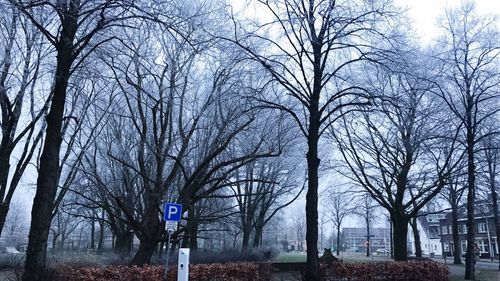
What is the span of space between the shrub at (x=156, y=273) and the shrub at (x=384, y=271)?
269 cm

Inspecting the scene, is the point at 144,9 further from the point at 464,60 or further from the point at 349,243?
the point at 349,243

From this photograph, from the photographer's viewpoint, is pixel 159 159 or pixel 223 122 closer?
pixel 159 159

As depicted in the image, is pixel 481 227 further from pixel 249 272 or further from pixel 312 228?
pixel 312 228

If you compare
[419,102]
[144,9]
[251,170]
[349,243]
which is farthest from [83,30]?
[349,243]

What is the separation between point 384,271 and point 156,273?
31.6ft

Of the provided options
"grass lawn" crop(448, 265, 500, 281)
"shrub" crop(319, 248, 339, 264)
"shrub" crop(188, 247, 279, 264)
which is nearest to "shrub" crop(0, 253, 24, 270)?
"shrub" crop(188, 247, 279, 264)

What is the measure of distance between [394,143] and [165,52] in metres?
13.4

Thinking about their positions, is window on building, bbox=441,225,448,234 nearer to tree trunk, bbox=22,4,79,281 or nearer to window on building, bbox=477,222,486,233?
window on building, bbox=477,222,486,233

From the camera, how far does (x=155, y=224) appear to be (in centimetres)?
1655

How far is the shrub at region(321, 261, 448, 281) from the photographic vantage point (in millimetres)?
16422

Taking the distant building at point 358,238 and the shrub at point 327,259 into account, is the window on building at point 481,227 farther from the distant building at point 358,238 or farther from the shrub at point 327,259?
the shrub at point 327,259

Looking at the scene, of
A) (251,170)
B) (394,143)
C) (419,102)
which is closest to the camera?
(419,102)

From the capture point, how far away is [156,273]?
40.1 feet

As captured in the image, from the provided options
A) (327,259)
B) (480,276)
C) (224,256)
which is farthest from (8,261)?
(480,276)
